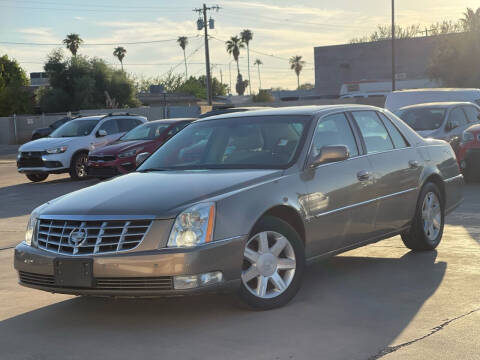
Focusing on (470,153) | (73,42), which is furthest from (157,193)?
(73,42)

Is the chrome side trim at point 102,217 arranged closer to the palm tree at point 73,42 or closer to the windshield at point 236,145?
the windshield at point 236,145

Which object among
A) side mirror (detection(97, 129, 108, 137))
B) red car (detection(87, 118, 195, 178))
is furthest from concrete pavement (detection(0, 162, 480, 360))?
side mirror (detection(97, 129, 108, 137))

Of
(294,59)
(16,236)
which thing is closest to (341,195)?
(16,236)

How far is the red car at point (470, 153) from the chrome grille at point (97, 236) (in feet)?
34.9

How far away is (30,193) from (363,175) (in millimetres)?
12089

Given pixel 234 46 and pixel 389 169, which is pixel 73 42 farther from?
pixel 389 169

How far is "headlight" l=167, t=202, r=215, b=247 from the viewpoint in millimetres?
5684

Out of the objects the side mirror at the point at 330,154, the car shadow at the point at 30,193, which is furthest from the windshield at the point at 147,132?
the side mirror at the point at 330,154

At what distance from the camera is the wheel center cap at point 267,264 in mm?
6090

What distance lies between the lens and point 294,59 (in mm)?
157500

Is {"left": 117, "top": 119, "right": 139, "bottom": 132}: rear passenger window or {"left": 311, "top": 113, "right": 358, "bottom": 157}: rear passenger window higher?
{"left": 311, "top": 113, "right": 358, "bottom": 157}: rear passenger window

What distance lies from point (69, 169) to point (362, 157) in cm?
1439

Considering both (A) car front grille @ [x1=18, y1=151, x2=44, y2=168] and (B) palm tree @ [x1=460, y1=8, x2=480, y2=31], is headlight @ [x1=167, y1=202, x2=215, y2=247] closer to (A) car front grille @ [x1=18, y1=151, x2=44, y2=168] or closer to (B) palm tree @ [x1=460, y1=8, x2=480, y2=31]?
(A) car front grille @ [x1=18, y1=151, x2=44, y2=168]

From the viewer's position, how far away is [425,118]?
17.2 metres
